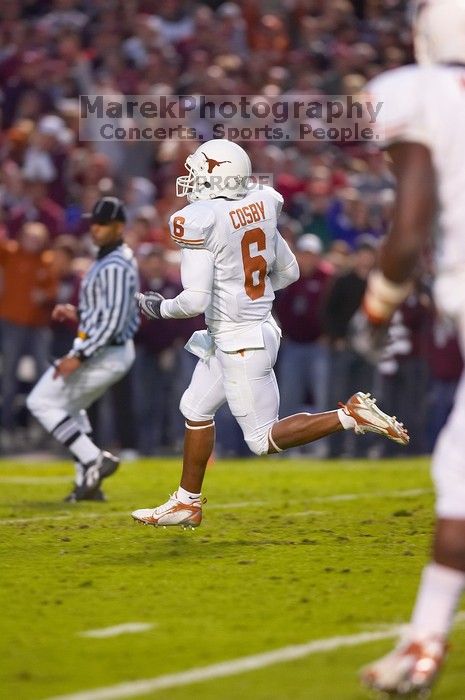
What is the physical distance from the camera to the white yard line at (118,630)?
476cm

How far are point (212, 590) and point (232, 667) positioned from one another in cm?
129

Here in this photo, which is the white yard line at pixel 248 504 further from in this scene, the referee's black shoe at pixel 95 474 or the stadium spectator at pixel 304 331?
Result: the stadium spectator at pixel 304 331

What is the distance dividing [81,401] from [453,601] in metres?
5.42

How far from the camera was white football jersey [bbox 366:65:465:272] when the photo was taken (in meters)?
4.10

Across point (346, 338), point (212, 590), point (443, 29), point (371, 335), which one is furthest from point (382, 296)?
point (346, 338)

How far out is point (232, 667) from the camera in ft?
14.1

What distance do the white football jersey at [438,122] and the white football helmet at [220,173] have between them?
2744 mm

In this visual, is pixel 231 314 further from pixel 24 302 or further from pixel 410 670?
pixel 24 302

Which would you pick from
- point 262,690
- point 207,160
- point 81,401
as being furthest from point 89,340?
point 262,690

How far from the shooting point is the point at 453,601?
404cm

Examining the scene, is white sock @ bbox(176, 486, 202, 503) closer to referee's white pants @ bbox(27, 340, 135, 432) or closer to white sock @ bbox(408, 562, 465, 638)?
referee's white pants @ bbox(27, 340, 135, 432)

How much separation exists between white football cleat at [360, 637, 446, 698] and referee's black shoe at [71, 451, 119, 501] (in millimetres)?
5054

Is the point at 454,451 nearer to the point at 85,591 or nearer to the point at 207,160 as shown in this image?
the point at 85,591

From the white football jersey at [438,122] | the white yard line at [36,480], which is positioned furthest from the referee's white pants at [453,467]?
the white yard line at [36,480]
